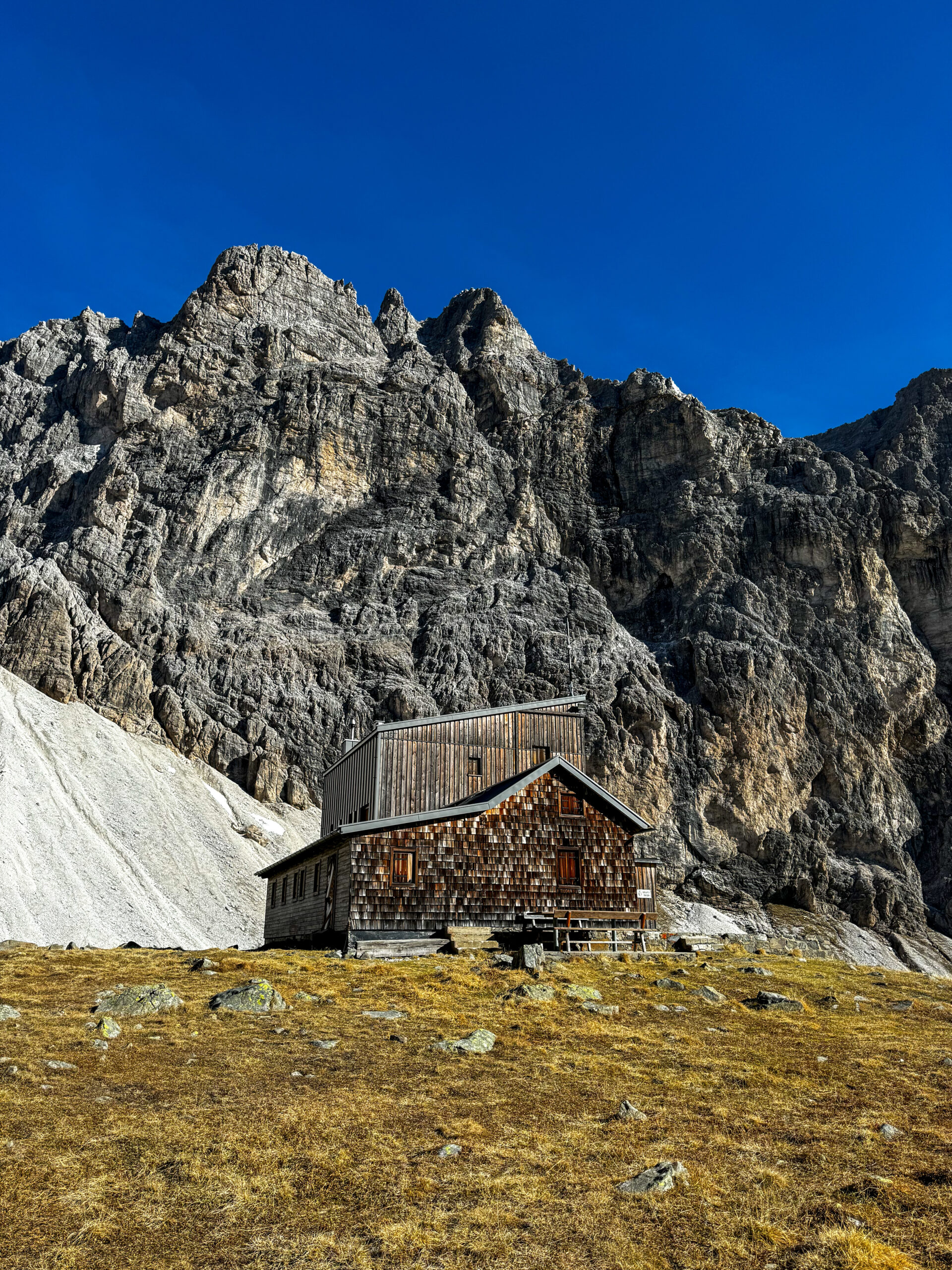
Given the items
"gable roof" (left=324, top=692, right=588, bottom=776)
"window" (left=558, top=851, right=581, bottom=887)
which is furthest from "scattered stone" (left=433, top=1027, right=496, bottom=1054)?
"gable roof" (left=324, top=692, right=588, bottom=776)

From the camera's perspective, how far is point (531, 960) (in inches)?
844

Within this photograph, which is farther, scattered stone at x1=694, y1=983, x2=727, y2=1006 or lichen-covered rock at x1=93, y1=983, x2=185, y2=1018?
scattered stone at x1=694, y1=983, x2=727, y2=1006

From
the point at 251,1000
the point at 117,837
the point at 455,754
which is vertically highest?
the point at 455,754

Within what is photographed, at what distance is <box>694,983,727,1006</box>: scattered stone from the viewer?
18656 mm

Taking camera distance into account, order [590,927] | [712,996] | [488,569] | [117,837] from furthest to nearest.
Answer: [488,569]
[117,837]
[590,927]
[712,996]

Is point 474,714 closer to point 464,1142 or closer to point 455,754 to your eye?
point 455,754

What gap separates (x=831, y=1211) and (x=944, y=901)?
280 feet

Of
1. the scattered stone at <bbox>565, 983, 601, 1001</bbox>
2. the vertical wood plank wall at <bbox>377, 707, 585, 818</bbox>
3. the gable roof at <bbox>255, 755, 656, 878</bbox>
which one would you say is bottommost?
the scattered stone at <bbox>565, 983, 601, 1001</bbox>

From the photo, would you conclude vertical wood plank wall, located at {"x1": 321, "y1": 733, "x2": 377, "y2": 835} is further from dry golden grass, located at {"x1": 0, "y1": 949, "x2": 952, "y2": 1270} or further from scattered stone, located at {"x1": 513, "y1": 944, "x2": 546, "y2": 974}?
dry golden grass, located at {"x1": 0, "y1": 949, "x2": 952, "y2": 1270}

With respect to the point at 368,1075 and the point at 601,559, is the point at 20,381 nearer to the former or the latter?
the point at 601,559

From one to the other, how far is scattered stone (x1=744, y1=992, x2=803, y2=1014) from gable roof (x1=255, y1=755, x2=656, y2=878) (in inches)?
524

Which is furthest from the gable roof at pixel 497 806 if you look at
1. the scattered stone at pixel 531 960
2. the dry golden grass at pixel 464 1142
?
the dry golden grass at pixel 464 1142

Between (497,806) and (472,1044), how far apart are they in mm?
17656

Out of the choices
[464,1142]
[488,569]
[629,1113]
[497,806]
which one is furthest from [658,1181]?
[488,569]
